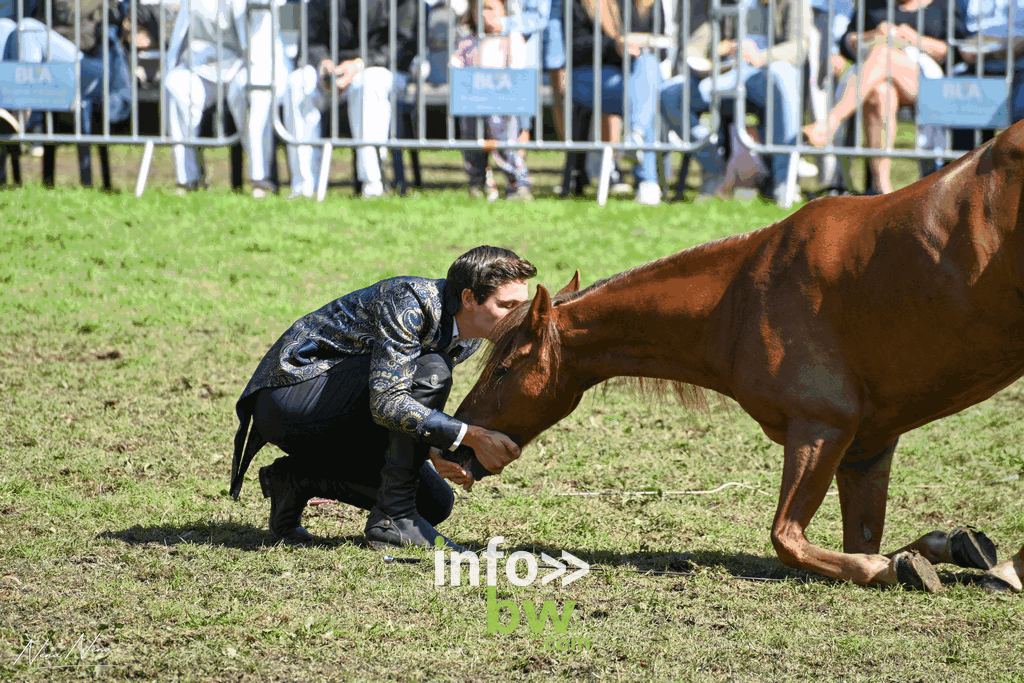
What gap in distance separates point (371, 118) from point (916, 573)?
7.75 metres

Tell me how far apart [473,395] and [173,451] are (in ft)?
6.79

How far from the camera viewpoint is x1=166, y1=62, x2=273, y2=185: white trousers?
1098 cm

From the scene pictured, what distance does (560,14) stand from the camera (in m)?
11.2

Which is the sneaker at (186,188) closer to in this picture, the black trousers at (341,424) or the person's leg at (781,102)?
the person's leg at (781,102)

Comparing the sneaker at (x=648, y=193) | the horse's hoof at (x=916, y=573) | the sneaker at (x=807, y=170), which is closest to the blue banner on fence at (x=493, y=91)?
the sneaker at (x=648, y=193)

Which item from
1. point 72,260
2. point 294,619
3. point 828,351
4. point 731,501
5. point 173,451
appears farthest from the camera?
point 72,260

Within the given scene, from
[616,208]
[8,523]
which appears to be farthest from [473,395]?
[616,208]

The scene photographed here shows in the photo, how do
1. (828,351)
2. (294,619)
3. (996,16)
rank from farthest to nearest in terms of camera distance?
(996,16) → (828,351) → (294,619)

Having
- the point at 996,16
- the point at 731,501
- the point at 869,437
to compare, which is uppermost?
the point at 996,16

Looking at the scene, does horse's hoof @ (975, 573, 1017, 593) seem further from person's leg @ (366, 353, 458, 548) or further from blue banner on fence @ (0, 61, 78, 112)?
blue banner on fence @ (0, 61, 78, 112)

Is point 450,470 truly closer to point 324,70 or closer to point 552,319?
point 552,319

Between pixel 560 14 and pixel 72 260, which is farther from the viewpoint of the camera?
pixel 560 14

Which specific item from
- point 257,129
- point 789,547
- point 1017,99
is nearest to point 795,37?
point 1017,99

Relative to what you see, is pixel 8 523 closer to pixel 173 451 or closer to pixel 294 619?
pixel 173 451
